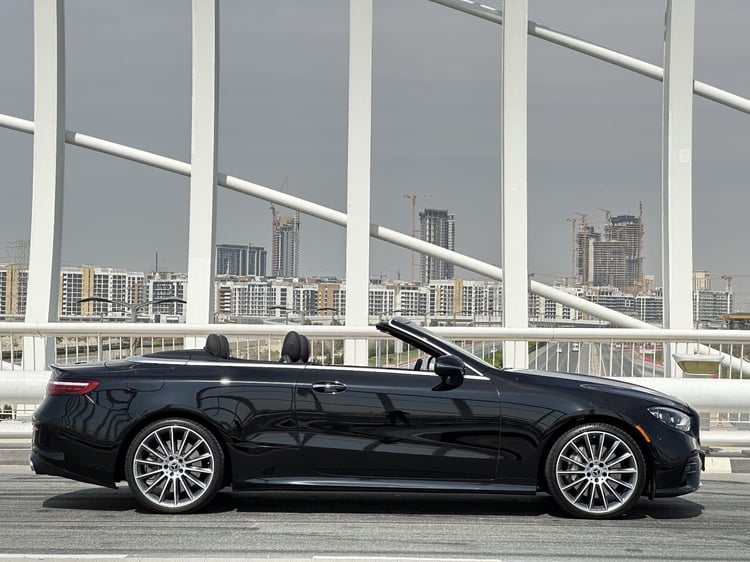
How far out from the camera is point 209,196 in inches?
500

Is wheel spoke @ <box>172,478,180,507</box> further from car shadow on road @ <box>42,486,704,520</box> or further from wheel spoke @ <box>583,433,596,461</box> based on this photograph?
wheel spoke @ <box>583,433,596,461</box>

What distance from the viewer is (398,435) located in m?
7.07

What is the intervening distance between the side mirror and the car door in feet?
0.35

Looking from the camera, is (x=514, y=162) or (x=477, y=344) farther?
(x=514, y=162)

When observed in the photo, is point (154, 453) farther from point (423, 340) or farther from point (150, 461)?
point (423, 340)

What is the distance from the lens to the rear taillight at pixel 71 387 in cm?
725

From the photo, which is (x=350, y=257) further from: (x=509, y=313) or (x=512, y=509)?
(x=512, y=509)

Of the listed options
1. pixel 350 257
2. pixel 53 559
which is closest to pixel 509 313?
pixel 350 257

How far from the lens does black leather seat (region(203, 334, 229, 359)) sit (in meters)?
7.55

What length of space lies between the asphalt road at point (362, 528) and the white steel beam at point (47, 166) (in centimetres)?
457

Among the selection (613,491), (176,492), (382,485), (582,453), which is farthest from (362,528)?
(613,491)

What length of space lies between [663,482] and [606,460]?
40 centimetres

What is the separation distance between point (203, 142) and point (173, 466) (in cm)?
638

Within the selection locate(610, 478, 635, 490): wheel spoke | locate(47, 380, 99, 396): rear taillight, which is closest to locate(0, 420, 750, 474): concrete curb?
locate(47, 380, 99, 396): rear taillight
